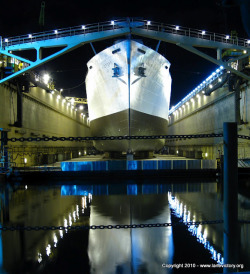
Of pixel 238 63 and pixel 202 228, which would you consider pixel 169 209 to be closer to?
pixel 202 228

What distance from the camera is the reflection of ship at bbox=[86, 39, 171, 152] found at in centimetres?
1291

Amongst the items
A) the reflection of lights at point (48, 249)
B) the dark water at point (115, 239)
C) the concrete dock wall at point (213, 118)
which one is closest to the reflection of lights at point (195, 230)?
the dark water at point (115, 239)

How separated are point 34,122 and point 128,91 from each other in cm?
975

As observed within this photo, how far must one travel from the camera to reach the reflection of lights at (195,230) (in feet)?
11.7

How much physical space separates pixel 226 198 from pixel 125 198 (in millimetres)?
4969

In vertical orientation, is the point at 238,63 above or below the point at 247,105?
above

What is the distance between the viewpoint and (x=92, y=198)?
7.85 metres

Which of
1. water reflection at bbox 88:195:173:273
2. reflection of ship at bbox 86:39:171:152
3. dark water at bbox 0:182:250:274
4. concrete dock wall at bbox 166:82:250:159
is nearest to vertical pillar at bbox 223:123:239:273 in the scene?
dark water at bbox 0:182:250:274

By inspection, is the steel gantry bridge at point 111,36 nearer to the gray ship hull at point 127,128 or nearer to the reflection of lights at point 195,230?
the gray ship hull at point 127,128

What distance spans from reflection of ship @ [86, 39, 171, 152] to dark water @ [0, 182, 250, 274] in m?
6.51

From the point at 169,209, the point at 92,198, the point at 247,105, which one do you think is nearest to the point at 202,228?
the point at 169,209

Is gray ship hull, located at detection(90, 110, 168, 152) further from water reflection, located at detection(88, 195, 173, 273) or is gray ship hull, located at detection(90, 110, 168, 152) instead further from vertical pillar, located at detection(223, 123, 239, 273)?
vertical pillar, located at detection(223, 123, 239, 273)

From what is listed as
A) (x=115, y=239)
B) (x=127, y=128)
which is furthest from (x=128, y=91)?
(x=115, y=239)

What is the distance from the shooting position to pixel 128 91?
508 inches
